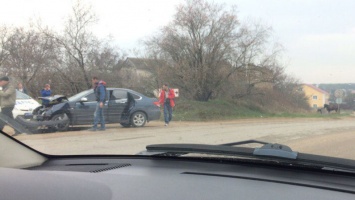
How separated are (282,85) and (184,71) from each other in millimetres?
6384

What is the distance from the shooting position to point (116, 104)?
11953 millimetres

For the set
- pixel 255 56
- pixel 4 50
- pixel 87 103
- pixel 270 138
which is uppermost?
pixel 255 56

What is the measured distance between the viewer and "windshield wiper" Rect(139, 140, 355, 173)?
2.51 meters

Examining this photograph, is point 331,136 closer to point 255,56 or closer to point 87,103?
point 87,103

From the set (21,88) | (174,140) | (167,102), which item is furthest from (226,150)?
(167,102)

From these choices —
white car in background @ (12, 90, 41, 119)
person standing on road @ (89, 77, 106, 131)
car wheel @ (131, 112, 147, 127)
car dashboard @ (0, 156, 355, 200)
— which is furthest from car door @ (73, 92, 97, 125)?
car dashboard @ (0, 156, 355, 200)

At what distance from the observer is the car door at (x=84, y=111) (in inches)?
446

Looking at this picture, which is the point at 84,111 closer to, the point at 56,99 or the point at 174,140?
the point at 56,99

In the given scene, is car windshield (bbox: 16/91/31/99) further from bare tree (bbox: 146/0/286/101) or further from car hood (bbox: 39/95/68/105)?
bare tree (bbox: 146/0/286/101)

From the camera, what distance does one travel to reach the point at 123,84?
16.0 meters

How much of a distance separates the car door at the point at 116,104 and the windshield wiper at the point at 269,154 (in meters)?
8.30

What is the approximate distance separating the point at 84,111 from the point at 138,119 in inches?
69.6

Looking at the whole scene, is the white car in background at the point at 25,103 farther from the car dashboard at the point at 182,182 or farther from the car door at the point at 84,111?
the car dashboard at the point at 182,182

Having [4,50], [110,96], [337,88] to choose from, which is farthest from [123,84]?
[337,88]
